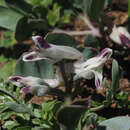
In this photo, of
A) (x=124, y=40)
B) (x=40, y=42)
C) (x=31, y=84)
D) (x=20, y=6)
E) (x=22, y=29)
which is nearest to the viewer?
(x=40, y=42)

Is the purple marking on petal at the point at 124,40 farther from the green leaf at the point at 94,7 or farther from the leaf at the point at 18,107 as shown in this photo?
the leaf at the point at 18,107

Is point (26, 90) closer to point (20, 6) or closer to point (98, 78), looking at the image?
point (98, 78)

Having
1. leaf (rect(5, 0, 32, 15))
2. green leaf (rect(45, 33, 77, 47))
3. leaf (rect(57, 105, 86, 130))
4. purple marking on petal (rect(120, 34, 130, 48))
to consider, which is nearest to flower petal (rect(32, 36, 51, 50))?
green leaf (rect(45, 33, 77, 47))

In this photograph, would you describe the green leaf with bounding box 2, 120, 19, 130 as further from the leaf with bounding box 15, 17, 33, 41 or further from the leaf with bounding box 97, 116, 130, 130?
the leaf with bounding box 15, 17, 33, 41

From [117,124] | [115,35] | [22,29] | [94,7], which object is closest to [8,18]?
[22,29]

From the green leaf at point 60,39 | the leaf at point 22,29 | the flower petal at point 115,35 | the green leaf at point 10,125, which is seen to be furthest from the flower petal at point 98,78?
the leaf at point 22,29
